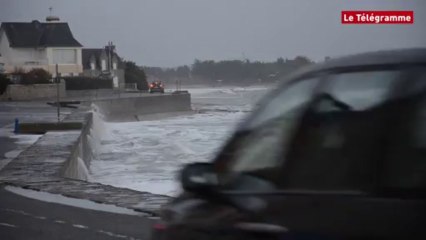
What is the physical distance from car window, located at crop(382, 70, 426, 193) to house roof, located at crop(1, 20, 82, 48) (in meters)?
77.7

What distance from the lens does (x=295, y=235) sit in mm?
2729

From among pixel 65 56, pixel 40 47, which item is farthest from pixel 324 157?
pixel 65 56

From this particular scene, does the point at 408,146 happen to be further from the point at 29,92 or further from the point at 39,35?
the point at 39,35

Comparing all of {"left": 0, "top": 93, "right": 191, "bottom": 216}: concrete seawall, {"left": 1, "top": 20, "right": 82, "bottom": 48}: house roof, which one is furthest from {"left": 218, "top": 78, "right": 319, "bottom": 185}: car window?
{"left": 1, "top": 20, "right": 82, "bottom": 48}: house roof

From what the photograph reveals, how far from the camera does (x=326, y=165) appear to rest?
2857 millimetres

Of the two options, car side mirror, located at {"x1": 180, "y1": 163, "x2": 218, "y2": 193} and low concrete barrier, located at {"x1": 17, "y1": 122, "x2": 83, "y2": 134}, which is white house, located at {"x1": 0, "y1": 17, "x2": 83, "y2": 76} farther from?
car side mirror, located at {"x1": 180, "y1": 163, "x2": 218, "y2": 193}

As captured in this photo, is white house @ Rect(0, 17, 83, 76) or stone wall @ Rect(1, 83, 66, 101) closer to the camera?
stone wall @ Rect(1, 83, 66, 101)

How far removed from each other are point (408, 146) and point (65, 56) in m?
79.6

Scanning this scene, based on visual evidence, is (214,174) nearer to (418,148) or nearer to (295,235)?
(295,235)

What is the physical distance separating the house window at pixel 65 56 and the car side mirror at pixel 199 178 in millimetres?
77485

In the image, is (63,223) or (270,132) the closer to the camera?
(270,132)

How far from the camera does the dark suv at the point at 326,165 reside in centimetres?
261

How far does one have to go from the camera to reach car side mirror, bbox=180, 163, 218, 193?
312 cm

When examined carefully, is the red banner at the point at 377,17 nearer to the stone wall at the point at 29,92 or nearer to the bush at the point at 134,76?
the stone wall at the point at 29,92
